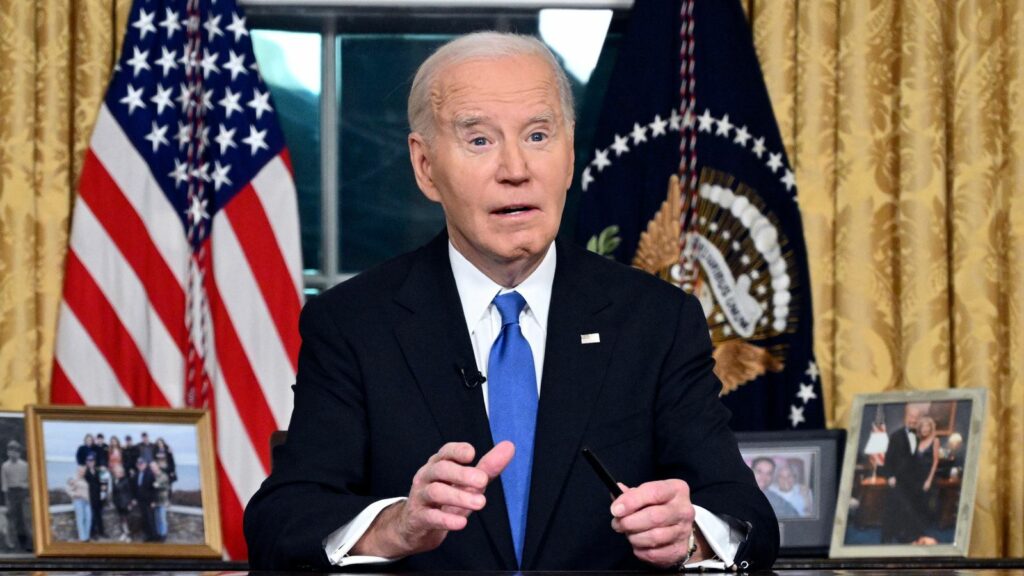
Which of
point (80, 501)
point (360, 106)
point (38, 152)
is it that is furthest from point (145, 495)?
point (360, 106)

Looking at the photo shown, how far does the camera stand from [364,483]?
2.25 m

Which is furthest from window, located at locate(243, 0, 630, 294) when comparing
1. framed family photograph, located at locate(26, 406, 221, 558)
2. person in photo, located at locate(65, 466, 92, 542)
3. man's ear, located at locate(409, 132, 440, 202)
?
man's ear, located at locate(409, 132, 440, 202)

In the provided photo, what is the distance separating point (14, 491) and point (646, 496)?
84.1 inches

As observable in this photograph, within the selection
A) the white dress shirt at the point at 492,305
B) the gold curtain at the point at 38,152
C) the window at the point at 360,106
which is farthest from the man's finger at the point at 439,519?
the window at the point at 360,106

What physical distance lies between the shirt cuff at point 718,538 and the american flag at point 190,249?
1.95 metres

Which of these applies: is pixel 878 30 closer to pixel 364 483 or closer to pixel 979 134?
pixel 979 134

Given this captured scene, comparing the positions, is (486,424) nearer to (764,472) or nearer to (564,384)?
(564,384)

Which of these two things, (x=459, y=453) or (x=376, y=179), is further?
(x=376, y=179)

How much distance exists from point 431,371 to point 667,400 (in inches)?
14.0

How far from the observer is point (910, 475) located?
3.50m

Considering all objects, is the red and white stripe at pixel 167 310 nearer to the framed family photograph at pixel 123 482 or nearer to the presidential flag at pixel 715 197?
the framed family photograph at pixel 123 482

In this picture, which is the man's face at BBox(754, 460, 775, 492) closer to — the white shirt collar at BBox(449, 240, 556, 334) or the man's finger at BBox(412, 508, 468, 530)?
the white shirt collar at BBox(449, 240, 556, 334)

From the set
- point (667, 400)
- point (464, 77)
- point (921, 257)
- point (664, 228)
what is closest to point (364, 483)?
point (667, 400)

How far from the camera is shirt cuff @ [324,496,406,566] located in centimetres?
199
